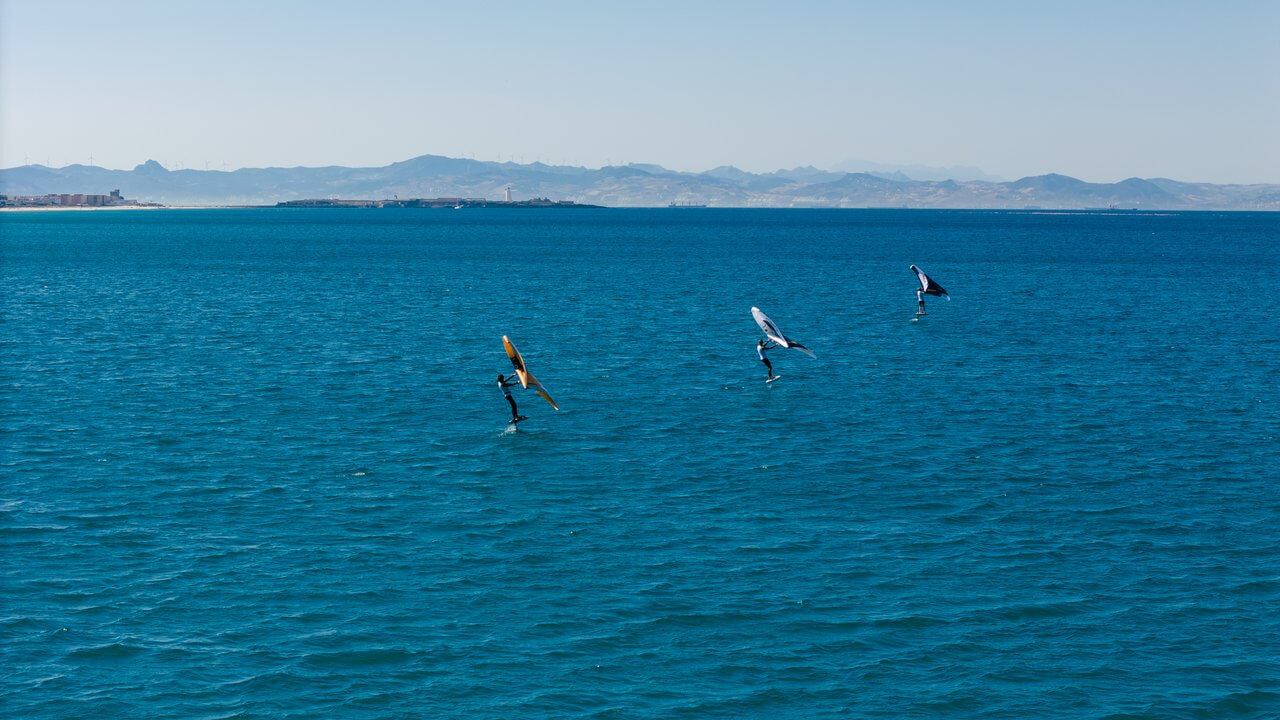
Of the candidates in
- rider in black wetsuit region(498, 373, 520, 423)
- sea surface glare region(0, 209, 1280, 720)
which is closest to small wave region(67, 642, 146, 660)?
sea surface glare region(0, 209, 1280, 720)

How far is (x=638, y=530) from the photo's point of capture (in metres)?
35.5

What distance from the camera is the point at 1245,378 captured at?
64188mm

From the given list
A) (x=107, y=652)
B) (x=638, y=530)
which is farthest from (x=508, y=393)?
(x=107, y=652)

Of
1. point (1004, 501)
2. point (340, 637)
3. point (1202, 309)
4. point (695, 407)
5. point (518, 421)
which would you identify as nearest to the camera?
point (340, 637)

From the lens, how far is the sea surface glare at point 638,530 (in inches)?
1011

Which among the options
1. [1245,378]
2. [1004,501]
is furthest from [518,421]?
[1245,378]

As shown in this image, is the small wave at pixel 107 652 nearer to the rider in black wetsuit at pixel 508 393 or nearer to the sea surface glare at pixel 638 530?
the sea surface glare at pixel 638 530

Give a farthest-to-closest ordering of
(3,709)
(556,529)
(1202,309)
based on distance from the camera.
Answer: (1202,309), (556,529), (3,709)

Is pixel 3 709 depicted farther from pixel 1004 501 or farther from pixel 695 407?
pixel 695 407

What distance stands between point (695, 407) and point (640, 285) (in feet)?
238

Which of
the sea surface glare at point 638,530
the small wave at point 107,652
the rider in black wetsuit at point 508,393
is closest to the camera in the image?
the sea surface glare at point 638,530

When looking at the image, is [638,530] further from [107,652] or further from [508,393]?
[107,652]

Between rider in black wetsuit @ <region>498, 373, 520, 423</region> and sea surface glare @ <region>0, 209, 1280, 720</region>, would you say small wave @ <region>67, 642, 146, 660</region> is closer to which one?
sea surface glare @ <region>0, 209, 1280, 720</region>

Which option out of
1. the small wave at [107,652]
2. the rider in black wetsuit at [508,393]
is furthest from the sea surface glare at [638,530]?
the rider in black wetsuit at [508,393]
